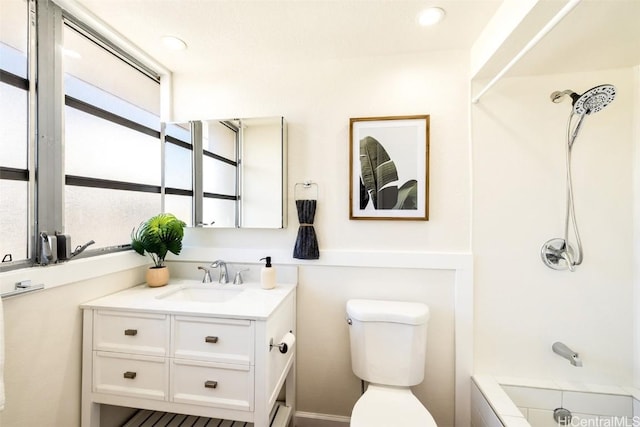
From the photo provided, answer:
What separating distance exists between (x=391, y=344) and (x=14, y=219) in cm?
183

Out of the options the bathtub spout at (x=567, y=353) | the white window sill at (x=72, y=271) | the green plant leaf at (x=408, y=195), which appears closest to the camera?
the white window sill at (x=72, y=271)

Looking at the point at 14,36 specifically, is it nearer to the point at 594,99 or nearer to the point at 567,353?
the point at 594,99

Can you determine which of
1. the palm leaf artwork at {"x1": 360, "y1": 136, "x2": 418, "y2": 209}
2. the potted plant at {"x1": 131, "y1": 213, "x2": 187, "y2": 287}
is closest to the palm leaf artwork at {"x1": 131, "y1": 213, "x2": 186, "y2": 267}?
the potted plant at {"x1": 131, "y1": 213, "x2": 187, "y2": 287}

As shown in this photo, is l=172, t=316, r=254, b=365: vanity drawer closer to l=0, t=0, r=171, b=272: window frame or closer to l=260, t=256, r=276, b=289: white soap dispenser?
l=260, t=256, r=276, b=289: white soap dispenser

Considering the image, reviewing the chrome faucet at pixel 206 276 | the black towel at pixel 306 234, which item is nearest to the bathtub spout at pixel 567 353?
the black towel at pixel 306 234

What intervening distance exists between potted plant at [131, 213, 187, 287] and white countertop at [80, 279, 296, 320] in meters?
0.08

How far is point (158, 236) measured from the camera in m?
1.54

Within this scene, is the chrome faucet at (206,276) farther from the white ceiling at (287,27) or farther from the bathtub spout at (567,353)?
the bathtub spout at (567,353)

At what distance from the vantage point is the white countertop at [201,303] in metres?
1.21

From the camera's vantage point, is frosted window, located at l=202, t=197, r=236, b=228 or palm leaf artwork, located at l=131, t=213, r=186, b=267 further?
frosted window, located at l=202, t=197, r=236, b=228

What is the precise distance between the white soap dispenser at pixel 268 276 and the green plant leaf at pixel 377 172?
737 millimetres

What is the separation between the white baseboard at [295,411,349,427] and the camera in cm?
161

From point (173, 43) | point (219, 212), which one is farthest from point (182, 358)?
point (173, 43)
